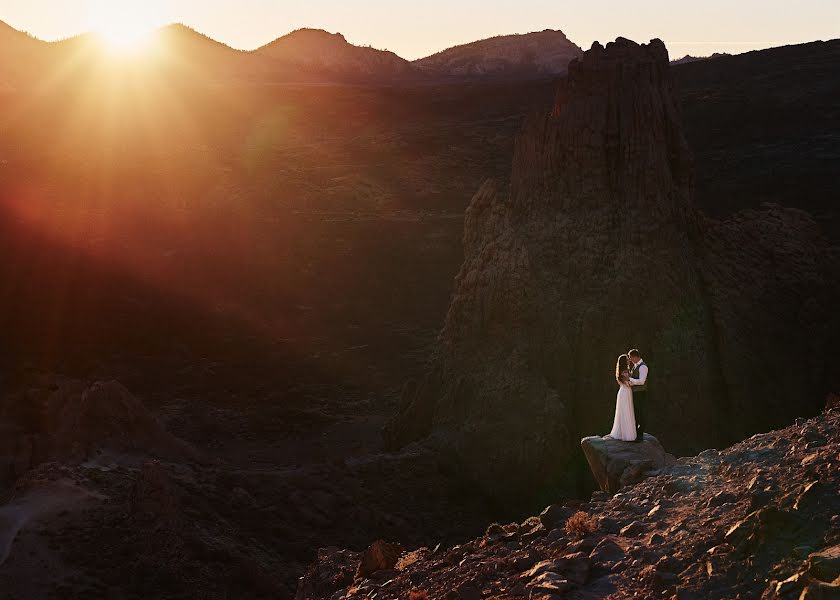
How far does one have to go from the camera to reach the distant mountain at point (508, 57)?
124125mm

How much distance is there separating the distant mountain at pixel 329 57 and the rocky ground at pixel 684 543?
366ft

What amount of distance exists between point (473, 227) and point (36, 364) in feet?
61.6

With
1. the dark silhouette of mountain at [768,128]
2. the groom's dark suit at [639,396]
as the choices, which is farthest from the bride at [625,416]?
the dark silhouette of mountain at [768,128]

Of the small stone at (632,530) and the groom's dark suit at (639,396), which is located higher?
the groom's dark suit at (639,396)

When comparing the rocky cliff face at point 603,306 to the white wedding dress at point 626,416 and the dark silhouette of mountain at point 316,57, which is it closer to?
the white wedding dress at point 626,416

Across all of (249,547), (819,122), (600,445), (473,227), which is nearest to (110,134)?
(819,122)

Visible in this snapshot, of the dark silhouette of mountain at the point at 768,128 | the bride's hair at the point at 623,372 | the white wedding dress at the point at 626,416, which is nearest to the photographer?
the white wedding dress at the point at 626,416

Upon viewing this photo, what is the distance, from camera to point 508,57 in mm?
127750

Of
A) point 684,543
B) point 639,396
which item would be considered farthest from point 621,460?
point 684,543

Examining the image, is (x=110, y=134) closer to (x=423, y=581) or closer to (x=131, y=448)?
(x=131, y=448)

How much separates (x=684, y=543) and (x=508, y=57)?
126m

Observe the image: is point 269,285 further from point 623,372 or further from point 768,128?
point 768,128

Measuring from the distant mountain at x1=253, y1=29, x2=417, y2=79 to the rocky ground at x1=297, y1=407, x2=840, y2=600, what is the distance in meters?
111

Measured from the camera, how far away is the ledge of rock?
415 inches
